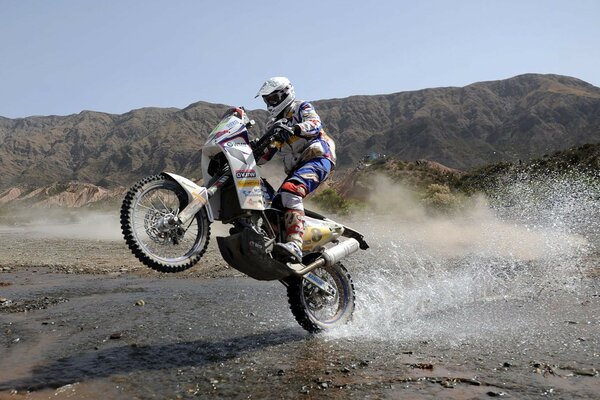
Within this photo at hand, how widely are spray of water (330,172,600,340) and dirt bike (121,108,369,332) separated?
4.23 ft

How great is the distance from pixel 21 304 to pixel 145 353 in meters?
4.58

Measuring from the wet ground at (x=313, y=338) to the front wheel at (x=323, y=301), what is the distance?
220 millimetres

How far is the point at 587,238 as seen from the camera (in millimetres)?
14812

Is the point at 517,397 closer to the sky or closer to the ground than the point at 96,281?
closer to the sky

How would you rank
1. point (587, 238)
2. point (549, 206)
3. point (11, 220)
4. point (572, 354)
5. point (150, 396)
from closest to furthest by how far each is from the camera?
point (150, 396) → point (572, 354) → point (587, 238) → point (549, 206) → point (11, 220)

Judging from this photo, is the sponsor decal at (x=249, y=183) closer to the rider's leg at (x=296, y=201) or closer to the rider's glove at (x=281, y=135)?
the rider's leg at (x=296, y=201)

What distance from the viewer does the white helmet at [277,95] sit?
7.16 meters

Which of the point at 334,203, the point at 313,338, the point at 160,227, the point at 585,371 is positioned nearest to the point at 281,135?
the point at 160,227

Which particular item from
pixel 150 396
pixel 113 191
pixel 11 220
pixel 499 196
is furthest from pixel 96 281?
pixel 113 191

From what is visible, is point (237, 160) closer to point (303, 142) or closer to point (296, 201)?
point (296, 201)

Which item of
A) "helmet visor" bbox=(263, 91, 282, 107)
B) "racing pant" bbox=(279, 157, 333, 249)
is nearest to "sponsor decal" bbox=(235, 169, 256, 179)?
"racing pant" bbox=(279, 157, 333, 249)

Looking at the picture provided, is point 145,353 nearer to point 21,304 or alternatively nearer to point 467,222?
point 21,304

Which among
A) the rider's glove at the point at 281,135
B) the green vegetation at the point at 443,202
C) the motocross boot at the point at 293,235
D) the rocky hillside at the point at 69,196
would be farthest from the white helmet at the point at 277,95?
the rocky hillside at the point at 69,196

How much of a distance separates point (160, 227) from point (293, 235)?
5.54ft
